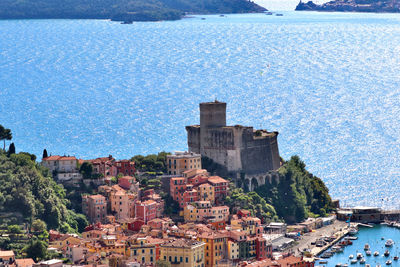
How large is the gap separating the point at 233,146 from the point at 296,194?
6079 millimetres

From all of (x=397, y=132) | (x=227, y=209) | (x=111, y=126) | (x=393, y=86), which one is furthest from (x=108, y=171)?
(x=393, y=86)

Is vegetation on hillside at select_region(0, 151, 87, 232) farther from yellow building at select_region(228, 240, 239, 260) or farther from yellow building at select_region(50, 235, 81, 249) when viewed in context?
yellow building at select_region(228, 240, 239, 260)

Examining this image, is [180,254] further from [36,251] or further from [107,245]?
[36,251]

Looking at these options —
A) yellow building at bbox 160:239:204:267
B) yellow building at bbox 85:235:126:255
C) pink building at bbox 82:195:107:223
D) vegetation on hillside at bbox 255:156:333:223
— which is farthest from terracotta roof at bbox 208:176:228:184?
yellow building at bbox 160:239:204:267

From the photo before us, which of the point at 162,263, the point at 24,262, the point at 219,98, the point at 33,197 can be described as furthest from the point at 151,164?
the point at 219,98

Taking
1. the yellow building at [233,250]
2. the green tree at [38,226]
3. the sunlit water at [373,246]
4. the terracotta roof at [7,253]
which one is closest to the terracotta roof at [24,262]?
the terracotta roof at [7,253]

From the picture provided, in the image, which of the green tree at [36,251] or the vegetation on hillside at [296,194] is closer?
the green tree at [36,251]

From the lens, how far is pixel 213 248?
286ft

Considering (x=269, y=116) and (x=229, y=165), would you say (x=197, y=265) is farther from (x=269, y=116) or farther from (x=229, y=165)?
(x=269, y=116)

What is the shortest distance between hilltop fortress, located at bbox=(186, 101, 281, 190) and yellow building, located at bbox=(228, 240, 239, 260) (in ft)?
47.9

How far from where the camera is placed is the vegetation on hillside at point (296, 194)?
103438 millimetres

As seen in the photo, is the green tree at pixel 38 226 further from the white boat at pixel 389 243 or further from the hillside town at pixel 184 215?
the white boat at pixel 389 243

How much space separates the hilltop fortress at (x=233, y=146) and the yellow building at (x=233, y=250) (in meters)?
14.6

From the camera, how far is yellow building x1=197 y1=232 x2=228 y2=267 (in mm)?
87062
